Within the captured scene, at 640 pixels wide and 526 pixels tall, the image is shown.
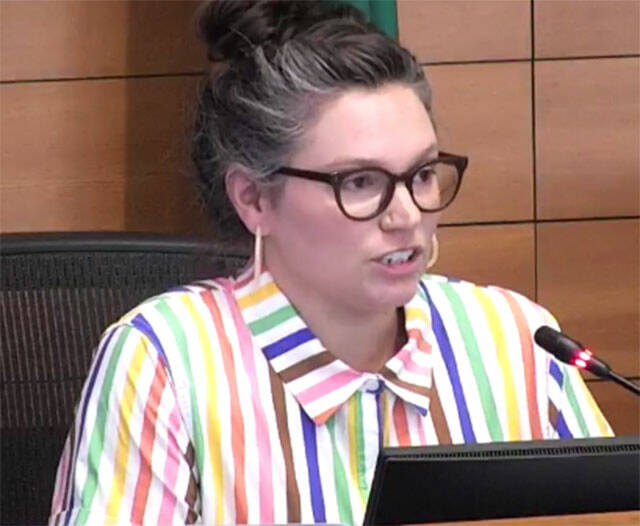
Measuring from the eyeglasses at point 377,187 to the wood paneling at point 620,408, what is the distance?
2.09 metres

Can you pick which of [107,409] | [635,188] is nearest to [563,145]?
[635,188]

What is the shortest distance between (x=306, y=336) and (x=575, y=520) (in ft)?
1.93

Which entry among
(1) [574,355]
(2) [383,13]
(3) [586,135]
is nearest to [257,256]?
(1) [574,355]

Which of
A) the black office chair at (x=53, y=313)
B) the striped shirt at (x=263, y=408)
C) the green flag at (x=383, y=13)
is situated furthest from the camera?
the green flag at (x=383, y=13)

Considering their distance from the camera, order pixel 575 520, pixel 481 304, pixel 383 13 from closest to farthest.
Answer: pixel 575 520, pixel 481 304, pixel 383 13

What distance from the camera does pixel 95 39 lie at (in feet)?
11.6

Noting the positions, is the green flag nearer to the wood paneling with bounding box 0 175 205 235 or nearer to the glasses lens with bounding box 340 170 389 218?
the wood paneling with bounding box 0 175 205 235

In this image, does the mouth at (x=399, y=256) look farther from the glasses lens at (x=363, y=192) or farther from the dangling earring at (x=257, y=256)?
the dangling earring at (x=257, y=256)

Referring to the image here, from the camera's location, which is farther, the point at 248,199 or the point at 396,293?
the point at 248,199

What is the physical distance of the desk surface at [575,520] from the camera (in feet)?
3.81

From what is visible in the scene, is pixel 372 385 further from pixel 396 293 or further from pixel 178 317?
pixel 178 317

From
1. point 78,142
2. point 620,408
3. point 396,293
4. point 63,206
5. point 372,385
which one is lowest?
point 620,408

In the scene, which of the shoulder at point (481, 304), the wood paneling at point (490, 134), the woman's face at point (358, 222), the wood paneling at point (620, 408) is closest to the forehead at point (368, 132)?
the woman's face at point (358, 222)

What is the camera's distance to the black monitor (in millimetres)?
1170
